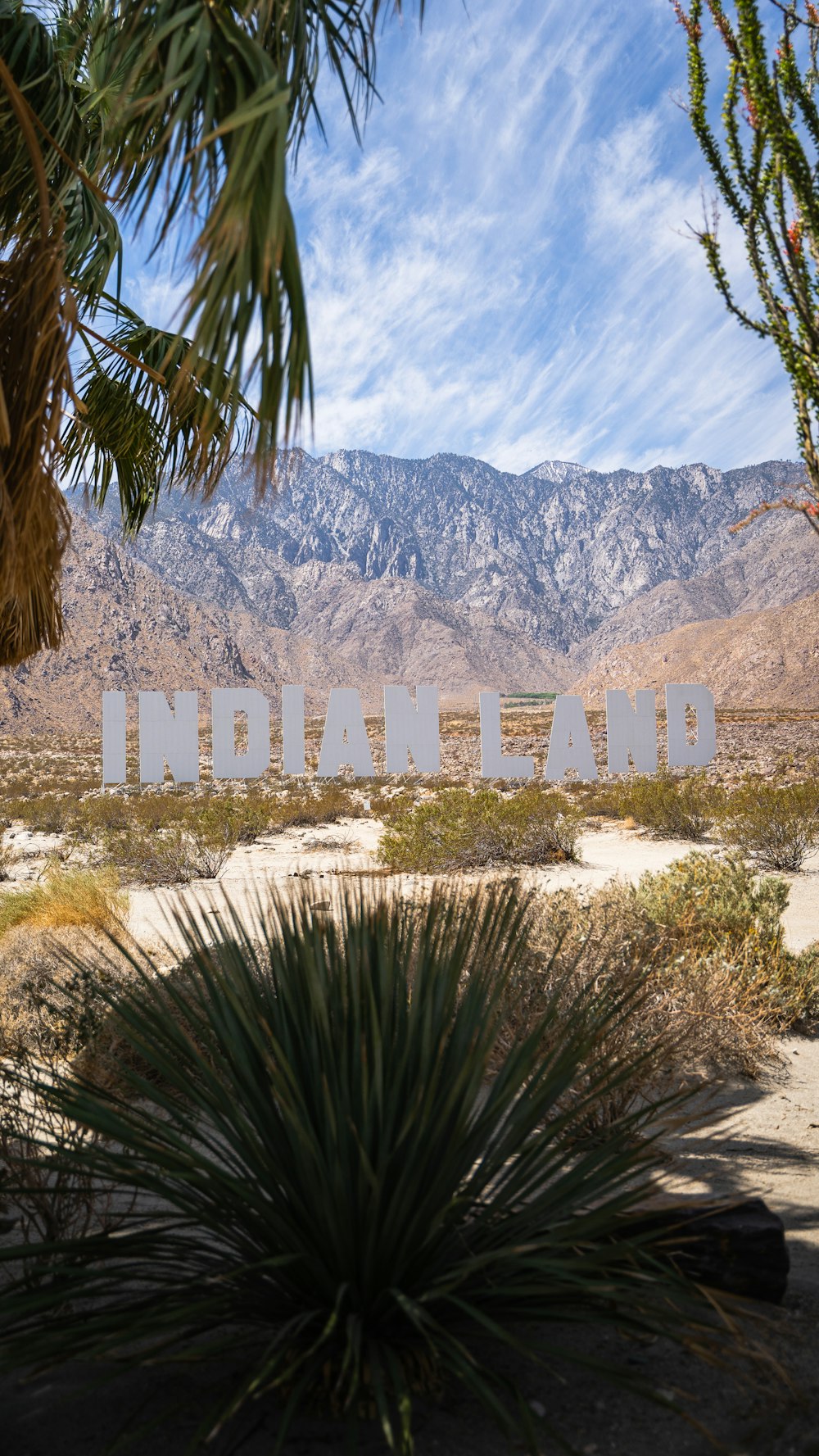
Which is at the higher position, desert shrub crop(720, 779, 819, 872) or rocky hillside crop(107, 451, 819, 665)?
rocky hillside crop(107, 451, 819, 665)

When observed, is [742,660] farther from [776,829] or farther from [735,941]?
[735,941]

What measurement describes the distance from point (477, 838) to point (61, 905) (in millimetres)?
6688

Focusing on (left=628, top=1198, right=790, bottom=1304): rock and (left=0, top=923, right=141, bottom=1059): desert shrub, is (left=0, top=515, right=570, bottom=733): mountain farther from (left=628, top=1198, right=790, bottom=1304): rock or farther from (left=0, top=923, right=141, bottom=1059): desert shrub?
(left=628, top=1198, right=790, bottom=1304): rock

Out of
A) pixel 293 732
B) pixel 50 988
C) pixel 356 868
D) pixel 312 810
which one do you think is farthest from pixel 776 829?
pixel 293 732

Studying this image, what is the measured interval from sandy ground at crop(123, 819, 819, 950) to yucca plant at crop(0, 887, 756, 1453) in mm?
4739

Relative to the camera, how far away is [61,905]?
23.9 feet

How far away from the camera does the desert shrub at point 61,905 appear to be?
7.05 m

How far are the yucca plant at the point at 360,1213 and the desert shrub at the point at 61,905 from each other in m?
4.64

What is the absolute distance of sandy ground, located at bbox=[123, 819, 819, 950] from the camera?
8.62 m

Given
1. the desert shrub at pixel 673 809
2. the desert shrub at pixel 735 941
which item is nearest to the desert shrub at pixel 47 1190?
the desert shrub at pixel 735 941

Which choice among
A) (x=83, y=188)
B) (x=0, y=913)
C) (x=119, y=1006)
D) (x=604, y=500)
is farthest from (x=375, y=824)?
(x=604, y=500)

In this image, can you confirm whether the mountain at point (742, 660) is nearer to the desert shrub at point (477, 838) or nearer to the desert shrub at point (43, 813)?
the desert shrub at point (43, 813)

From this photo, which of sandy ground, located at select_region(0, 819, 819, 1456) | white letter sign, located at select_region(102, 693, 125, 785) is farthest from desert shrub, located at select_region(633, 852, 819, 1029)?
white letter sign, located at select_region(102, 693, 125, 785)

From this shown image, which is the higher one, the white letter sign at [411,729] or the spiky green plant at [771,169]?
the spiky green plant at [771,169]
